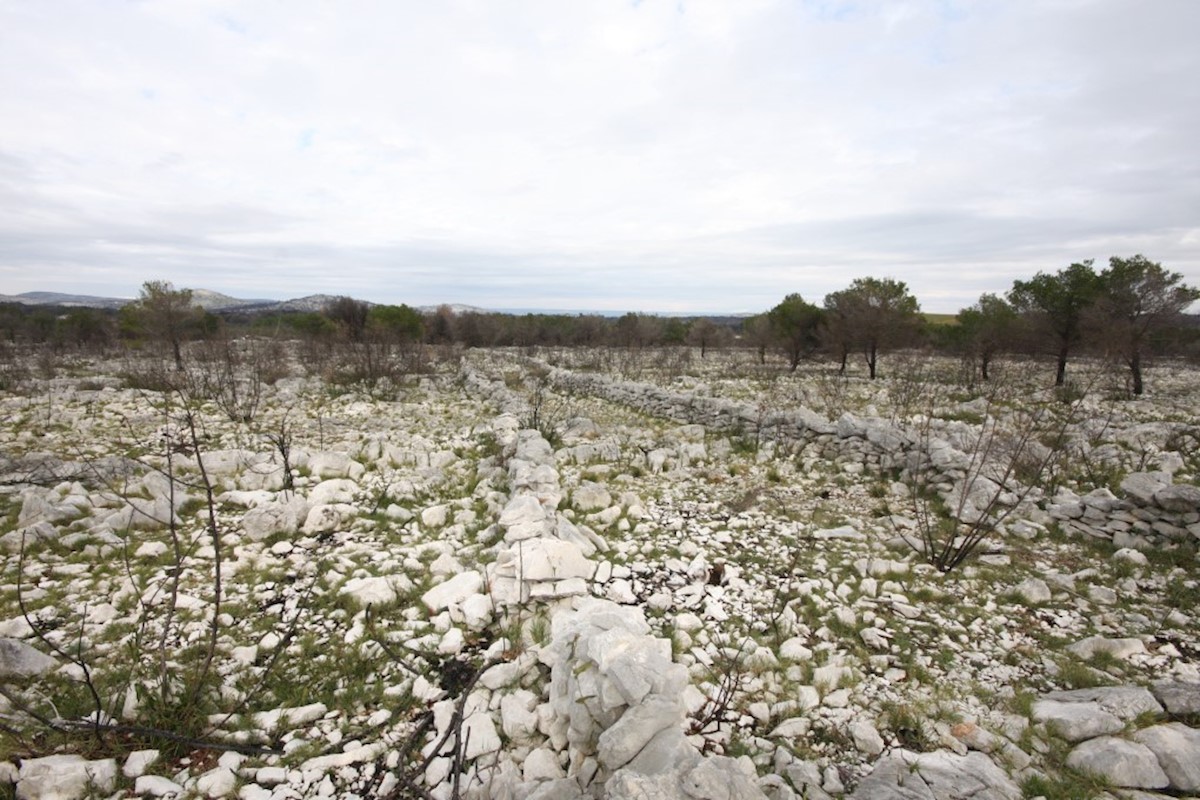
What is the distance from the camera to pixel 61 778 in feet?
7.54

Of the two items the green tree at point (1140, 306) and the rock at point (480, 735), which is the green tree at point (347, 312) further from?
the green tree at point (1140, 306)

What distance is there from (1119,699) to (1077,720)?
409 millimetres

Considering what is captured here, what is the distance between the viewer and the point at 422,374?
19094mm

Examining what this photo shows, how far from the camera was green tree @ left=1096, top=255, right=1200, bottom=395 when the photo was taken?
52.2 ft

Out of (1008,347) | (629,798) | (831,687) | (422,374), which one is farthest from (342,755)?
(1008,347)

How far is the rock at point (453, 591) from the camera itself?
399 centimetres

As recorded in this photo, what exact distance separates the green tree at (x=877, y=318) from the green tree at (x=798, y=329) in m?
2.37

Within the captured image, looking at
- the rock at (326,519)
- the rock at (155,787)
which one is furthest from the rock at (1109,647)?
the rock at (326,519)

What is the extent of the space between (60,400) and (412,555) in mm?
14084

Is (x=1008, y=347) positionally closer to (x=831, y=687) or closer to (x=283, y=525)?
(x=831, y=687)

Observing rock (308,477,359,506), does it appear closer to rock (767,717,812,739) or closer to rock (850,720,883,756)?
rock (767,717,812,739)

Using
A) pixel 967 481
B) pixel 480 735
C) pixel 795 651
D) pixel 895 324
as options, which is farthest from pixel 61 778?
pixel 895 324

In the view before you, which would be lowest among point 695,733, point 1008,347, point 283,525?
point 695,733

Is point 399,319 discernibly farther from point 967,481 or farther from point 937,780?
point 937,780
